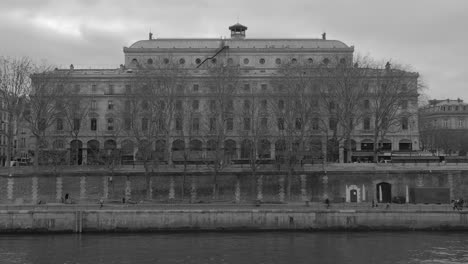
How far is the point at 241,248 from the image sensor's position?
36.5 m

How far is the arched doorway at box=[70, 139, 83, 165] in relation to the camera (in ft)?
233

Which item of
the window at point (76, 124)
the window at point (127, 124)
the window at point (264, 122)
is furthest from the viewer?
the window at point (76, 124)

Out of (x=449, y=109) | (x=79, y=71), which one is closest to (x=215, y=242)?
(x=79, y=71)

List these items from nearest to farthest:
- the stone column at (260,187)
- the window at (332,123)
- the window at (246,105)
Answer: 1. the stone column at (260,187)
2. the window at (246,105)
3. the window at (332,123)

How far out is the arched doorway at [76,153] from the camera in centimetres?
7100

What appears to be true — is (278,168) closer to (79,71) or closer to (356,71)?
(356,71)

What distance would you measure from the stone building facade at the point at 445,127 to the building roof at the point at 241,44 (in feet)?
51.1

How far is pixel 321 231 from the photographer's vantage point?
43.0 m

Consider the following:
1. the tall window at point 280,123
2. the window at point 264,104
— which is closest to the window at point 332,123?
the tall window at point 280,123

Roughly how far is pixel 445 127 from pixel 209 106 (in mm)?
50013

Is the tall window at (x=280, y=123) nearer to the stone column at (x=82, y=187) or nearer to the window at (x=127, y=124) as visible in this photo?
the window at (x=127, y=124)

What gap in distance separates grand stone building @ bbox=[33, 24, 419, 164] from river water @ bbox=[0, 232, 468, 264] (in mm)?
17369

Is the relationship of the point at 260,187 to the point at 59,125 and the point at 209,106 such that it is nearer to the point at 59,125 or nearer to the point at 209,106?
the point at 209,106

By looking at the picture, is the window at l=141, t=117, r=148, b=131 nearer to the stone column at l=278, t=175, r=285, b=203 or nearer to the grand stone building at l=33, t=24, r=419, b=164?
the grand stone building at l=33, t=24, r=419, b=164
